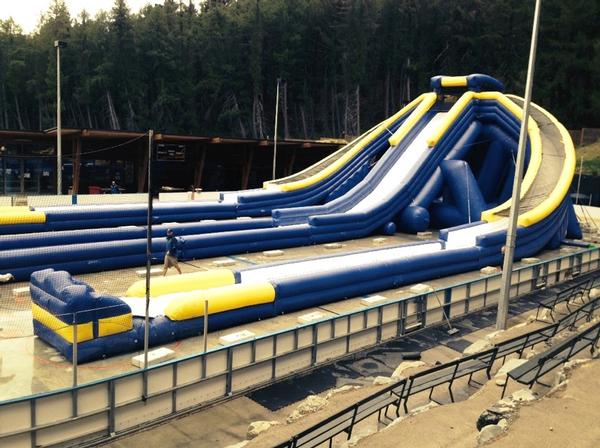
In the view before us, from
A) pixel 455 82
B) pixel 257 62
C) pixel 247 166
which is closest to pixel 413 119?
pixel 455 82

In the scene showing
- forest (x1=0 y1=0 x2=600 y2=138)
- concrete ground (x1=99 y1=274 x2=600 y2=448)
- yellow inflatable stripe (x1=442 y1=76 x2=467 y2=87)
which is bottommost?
concrete ground (x1=99 y1=274 x2=600 y2=448)

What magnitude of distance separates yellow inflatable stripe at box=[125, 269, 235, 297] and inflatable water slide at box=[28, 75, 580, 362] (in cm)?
3

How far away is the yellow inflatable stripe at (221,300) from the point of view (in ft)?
39.4

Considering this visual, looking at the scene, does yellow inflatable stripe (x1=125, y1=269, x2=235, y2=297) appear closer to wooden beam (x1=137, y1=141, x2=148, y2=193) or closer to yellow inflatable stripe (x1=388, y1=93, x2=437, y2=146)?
yellow inflatable stripe (x1=388, y1=93, x2=437, y2=146)

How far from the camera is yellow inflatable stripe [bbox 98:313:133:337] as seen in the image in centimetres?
1077

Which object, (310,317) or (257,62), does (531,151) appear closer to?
(310,317)

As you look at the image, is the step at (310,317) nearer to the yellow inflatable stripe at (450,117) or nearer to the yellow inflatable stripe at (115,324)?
the yellow inflatable stripe at (115,324)

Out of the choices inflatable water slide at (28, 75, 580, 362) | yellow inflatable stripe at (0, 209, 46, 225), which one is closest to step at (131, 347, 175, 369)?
inflatable water slide at (28, 75, 580, 362)

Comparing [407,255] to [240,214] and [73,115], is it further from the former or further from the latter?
[73,115]

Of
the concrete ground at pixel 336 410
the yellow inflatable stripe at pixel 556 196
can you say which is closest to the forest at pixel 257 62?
the yellow inflatable stripe at pixel 556 196

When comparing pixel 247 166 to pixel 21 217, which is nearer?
pixel 21 217

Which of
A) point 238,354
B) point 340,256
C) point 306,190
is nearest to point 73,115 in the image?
point 306,190

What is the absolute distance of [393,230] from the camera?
26.5m

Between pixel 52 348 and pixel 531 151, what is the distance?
74.6 ft
